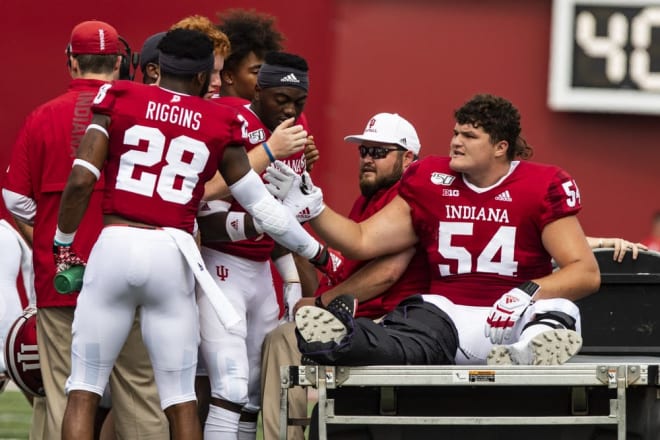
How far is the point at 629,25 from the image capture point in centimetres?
1205

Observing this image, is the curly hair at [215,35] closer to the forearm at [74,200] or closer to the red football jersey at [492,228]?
the red football jersey at [492,228]

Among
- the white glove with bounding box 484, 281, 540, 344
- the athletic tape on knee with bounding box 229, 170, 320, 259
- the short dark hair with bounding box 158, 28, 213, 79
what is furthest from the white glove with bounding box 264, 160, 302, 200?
the white glove with bounding box 484, 281, 540, 344

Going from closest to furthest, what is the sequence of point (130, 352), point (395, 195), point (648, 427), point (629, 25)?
point (648, 427)
point (130, 352)
point (395, 195)
point (629, 25)

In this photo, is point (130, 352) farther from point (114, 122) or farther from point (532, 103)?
point (532, 103)

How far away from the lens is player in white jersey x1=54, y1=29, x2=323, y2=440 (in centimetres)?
514

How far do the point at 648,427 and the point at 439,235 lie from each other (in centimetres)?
127

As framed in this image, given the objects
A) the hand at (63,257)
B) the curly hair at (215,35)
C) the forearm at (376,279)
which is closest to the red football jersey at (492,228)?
the forearm at (376,279)

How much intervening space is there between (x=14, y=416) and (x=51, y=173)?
3566 mm

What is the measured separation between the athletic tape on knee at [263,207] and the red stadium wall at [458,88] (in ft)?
23.0

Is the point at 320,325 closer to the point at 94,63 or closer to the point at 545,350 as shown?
the point at 545,350

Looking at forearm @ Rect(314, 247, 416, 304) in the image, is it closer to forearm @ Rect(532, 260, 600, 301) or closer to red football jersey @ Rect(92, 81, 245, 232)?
forearm @ Rect(532, 260, 600, 301)

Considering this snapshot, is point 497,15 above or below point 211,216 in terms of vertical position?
above

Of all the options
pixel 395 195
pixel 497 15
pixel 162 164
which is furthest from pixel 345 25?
pixel 162 164

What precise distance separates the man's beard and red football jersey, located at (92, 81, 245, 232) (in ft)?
4.20
